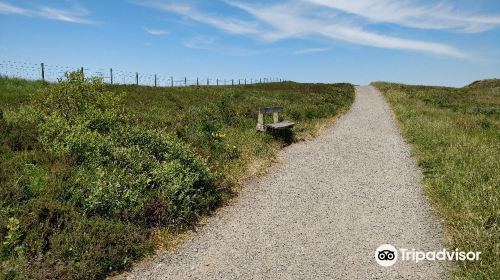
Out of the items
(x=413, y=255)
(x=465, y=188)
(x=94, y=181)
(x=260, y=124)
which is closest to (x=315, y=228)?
(x=413, y=255)

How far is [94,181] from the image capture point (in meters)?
8.29

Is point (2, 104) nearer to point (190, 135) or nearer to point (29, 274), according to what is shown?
point (190, 135)

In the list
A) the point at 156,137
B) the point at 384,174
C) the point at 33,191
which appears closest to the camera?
the point at 33,191

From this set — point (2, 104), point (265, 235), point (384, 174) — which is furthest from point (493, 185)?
point (2, 104)

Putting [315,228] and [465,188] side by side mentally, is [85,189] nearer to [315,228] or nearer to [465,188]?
[315,228]

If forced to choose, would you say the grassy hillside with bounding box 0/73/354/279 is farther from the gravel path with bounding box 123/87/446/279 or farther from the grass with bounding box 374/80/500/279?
the grass with bounding box 374/80/500/279

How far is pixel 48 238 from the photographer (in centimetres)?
664

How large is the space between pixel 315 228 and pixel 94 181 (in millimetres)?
4521

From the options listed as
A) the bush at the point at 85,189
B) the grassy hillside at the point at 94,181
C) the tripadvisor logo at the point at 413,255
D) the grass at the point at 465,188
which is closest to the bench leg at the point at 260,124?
the grassy hillside at the point at 94,181

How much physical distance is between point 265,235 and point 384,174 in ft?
19.5

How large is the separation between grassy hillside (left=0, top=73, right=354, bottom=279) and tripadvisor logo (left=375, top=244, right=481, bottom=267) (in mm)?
3789

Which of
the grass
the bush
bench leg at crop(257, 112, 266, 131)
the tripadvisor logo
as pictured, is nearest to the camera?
the bush

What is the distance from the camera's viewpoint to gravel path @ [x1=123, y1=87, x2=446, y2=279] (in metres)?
6.64

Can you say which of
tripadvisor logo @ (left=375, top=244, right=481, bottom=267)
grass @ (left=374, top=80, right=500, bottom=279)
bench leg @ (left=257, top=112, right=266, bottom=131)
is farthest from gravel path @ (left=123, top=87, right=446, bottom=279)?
bench leg @ (left=257, top=112, right=266, bottom=131)
